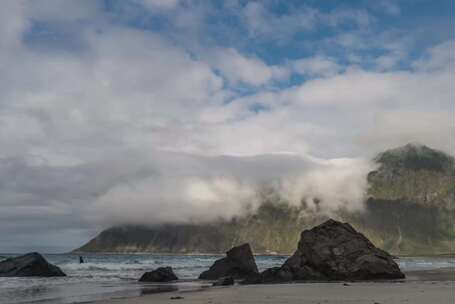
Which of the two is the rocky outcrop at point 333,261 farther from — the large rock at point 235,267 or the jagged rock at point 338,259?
the large rock at point 235,267

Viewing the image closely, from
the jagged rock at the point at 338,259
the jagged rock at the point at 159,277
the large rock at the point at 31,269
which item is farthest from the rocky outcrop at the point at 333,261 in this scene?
the large rock at the point at 31,269

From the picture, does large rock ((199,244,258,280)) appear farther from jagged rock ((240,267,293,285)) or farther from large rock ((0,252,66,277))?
large rock ((0,252,66,277))

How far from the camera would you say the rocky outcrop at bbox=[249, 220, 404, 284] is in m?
53.6

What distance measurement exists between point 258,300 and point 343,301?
5010mm

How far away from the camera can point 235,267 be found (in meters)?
68.5

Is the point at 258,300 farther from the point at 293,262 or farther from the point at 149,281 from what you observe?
the point at 149,281

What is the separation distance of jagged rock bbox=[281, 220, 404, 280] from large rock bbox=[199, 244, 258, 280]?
11.3 metres

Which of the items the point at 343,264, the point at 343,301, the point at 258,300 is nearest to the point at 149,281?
the point at 343,264

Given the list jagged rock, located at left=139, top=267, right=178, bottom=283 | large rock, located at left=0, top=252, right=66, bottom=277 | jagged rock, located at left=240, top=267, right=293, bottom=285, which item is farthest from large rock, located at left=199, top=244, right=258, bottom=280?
large rock, located at left=0, top=252, right=66, bottom=277

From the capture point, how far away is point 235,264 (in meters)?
68.7

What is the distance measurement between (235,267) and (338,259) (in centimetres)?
1676

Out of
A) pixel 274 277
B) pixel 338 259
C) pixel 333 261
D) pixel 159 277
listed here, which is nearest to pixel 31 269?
pixel 159 277

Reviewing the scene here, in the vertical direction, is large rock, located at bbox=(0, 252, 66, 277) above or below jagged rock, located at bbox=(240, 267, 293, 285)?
above

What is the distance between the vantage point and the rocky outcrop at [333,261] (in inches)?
2111
